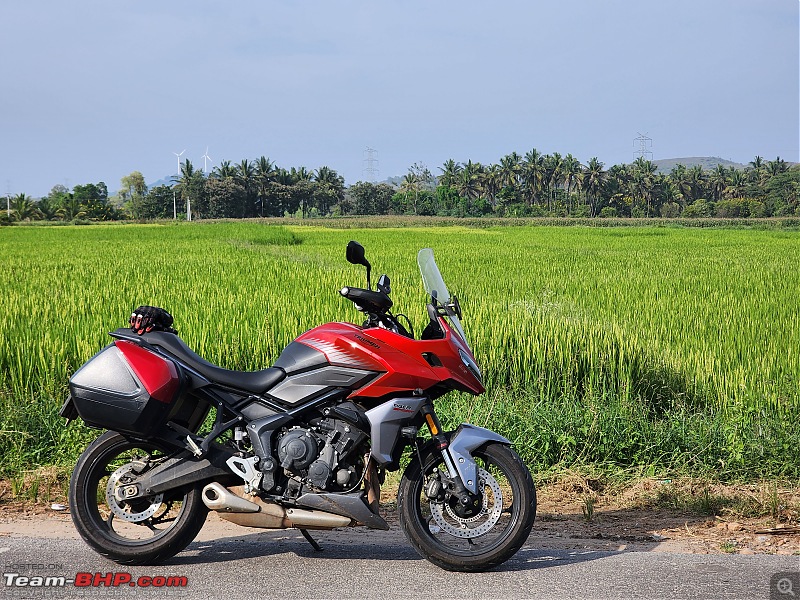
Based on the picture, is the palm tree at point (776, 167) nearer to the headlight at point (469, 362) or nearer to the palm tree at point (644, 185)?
the palm tree at point (644, 185)

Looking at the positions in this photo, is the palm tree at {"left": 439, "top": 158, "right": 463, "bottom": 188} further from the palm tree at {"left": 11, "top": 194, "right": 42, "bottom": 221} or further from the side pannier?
the side pannier

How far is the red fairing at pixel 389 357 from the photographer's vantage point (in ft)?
11.7

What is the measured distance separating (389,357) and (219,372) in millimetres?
754

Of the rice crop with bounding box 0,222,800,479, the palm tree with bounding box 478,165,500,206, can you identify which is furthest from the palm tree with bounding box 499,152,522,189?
the rice crop with bounding box 0,222,800,479

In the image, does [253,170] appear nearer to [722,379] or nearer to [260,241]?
[260,241]

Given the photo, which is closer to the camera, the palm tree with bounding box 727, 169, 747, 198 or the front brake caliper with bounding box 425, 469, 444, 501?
the front brake caliper with bounding box 425, 469, 444, 501

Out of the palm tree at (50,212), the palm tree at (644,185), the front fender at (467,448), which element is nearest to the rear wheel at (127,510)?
the front fender at (467,448)

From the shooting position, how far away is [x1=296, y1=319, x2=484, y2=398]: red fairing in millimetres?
3572

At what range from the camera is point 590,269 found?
1786cm

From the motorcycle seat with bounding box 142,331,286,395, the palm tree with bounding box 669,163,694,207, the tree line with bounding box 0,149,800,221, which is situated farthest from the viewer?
the palm tree with bounding box 669,163,694,207

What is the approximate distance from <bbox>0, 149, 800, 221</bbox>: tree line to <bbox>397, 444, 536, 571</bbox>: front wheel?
2942 inches

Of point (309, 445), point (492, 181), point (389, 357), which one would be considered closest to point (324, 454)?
point (309, 445)

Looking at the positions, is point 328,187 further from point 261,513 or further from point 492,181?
point 261,513

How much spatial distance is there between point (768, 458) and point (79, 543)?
3.95 m
